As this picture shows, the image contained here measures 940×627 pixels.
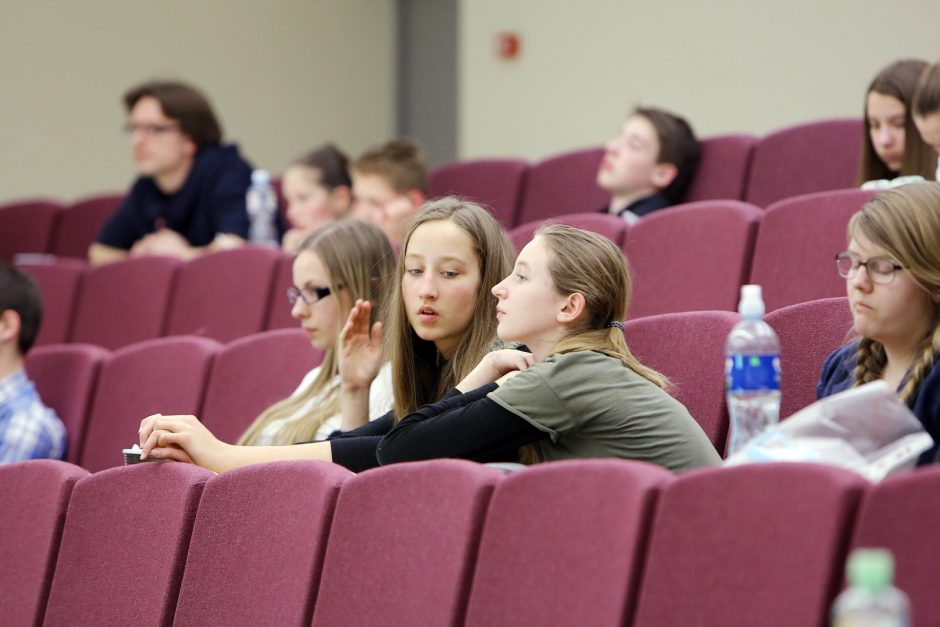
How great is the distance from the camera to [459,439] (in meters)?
1.50

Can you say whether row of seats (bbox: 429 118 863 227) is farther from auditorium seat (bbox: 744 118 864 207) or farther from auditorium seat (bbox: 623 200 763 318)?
auditorium seat (bbox: 623 200 763 318)

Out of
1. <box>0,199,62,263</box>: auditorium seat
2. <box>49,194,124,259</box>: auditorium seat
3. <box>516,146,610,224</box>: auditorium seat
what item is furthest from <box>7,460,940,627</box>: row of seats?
<box>0,199,62,263</box>: auditorium seat

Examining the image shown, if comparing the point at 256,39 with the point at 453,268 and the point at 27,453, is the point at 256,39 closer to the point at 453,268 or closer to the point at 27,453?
the point at 27,453

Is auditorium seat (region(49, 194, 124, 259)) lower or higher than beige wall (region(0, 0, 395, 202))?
lower

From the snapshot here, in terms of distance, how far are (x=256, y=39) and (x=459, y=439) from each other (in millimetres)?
3309

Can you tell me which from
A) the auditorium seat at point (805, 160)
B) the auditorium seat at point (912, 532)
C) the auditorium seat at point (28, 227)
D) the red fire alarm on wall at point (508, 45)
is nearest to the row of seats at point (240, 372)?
the auditorium seat at point (912, 532)

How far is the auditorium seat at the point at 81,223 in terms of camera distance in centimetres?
383

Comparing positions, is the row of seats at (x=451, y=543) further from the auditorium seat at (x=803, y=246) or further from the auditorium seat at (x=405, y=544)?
the auditorium seat at (x=803, y=246)

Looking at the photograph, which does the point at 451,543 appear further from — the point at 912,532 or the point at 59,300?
the point at 59,300

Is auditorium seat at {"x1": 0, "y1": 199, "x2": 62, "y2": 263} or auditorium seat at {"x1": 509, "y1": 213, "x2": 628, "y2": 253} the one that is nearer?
auditorium seat at {"x1": 509, "y1": 213, "x2": 628, "y2": 253}

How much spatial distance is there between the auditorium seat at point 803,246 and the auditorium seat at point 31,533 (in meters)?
0.99

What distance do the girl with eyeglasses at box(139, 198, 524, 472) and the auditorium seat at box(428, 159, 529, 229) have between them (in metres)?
1.31

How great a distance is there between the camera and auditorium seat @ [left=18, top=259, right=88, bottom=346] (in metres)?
3.07

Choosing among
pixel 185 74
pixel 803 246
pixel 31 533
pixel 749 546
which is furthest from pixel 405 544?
pixel 185 74
